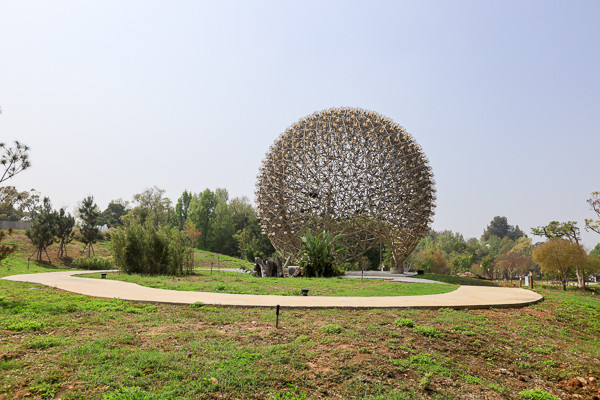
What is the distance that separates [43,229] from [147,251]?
609 inches

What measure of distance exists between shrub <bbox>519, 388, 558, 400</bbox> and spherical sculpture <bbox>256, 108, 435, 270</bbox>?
730 inches

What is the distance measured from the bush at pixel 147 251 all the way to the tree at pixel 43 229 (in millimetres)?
13281

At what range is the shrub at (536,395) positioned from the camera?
215 inches

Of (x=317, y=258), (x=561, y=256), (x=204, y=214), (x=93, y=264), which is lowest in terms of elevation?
(x=93, y=264)

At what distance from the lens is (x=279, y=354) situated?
6.02 metres

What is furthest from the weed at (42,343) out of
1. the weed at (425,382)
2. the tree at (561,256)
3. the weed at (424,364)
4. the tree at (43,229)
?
the tree at (561,256)

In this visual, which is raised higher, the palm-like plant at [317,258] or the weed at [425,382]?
the palm-like plant at [317,258]

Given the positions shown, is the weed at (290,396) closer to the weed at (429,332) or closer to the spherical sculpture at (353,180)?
the weed at (429,332)

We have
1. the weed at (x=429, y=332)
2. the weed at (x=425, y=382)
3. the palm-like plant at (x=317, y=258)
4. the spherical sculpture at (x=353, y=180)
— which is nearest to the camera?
the weed at (x=425, y=382)

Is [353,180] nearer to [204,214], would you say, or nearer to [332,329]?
[332,329]

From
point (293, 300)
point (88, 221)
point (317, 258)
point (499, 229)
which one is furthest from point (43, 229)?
point (499, 229)

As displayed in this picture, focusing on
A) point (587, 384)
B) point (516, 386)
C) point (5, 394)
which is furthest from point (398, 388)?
point (5, 394)

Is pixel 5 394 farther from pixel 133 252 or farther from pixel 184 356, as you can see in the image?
pixel 133 252

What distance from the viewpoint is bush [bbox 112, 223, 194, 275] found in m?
19.3
